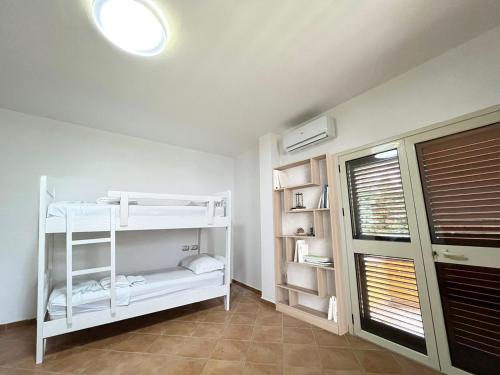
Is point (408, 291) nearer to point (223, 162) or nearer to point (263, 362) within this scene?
point (263, 362)

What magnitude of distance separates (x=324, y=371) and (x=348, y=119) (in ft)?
7.95

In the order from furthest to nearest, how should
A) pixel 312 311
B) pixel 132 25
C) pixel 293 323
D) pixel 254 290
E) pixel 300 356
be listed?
1. pixel 254 290
2. pixel 312 311
3. pixel 293 323
4. pixel 300 356
5. pixel 132 25

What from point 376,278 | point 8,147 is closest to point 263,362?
point 376,278

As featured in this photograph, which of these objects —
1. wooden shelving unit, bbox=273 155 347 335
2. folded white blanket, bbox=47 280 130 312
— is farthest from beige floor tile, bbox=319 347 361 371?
folded white blanket, bbox=47 280 130 312

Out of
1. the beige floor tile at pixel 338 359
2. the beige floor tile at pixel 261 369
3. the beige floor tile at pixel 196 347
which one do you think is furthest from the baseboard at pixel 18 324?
the beige floor tile at pixel 338 359

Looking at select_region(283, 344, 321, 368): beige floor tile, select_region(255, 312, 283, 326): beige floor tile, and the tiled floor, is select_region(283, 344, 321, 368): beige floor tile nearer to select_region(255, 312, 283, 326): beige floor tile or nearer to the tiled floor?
the tiled floor

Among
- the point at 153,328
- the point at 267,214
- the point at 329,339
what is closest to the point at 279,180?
the point at 267,214

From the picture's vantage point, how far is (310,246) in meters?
2.64

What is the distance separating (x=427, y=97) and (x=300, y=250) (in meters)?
1.99

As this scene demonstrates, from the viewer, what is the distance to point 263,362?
1.71m

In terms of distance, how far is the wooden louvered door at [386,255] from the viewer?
173 cm

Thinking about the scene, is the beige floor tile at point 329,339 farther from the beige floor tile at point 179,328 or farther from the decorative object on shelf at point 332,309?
the beige floor tile at point 179,328

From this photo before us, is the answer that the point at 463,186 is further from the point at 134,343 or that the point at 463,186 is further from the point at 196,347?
the point at 134,343

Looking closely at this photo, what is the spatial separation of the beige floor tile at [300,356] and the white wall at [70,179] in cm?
224
